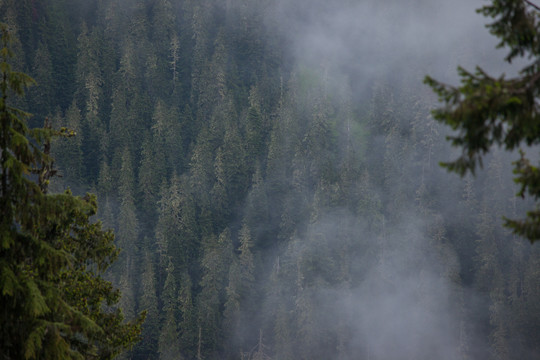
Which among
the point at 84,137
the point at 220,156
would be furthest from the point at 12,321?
the point at 84,137

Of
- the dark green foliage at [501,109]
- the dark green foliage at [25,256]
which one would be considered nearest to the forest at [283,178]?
the dark green foliage at [25,256]

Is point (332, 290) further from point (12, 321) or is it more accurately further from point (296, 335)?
point (12, 321)

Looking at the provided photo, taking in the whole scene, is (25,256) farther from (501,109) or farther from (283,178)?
(283,178)

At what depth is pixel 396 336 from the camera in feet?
213

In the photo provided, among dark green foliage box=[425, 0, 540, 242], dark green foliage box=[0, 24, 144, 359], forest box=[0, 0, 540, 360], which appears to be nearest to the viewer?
dark green foliage box=[425, 0, 540, 242]

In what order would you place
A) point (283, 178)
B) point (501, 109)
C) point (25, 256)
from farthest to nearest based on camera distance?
point (283, 178) < point (25, 256) < point (501, 109)

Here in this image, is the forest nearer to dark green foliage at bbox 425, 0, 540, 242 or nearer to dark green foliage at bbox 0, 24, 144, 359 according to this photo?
dark green foliage at bbox 0, 24, 144, 359

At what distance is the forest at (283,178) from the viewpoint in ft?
205

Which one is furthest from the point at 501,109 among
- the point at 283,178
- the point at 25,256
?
→ the point at 283,178

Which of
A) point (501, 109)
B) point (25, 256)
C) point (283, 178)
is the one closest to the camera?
point (501, 109)

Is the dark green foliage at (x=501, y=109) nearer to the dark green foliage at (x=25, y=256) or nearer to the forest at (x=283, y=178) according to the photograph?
the dark green foliage at (x=25, y=256)

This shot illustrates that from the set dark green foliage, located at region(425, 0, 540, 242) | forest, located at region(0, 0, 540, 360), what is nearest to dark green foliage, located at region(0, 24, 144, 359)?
dark green foliage, located at region(425, 0, 540, 242)

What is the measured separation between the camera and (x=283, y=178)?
76438mm

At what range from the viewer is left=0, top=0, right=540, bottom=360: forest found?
62.5 m
